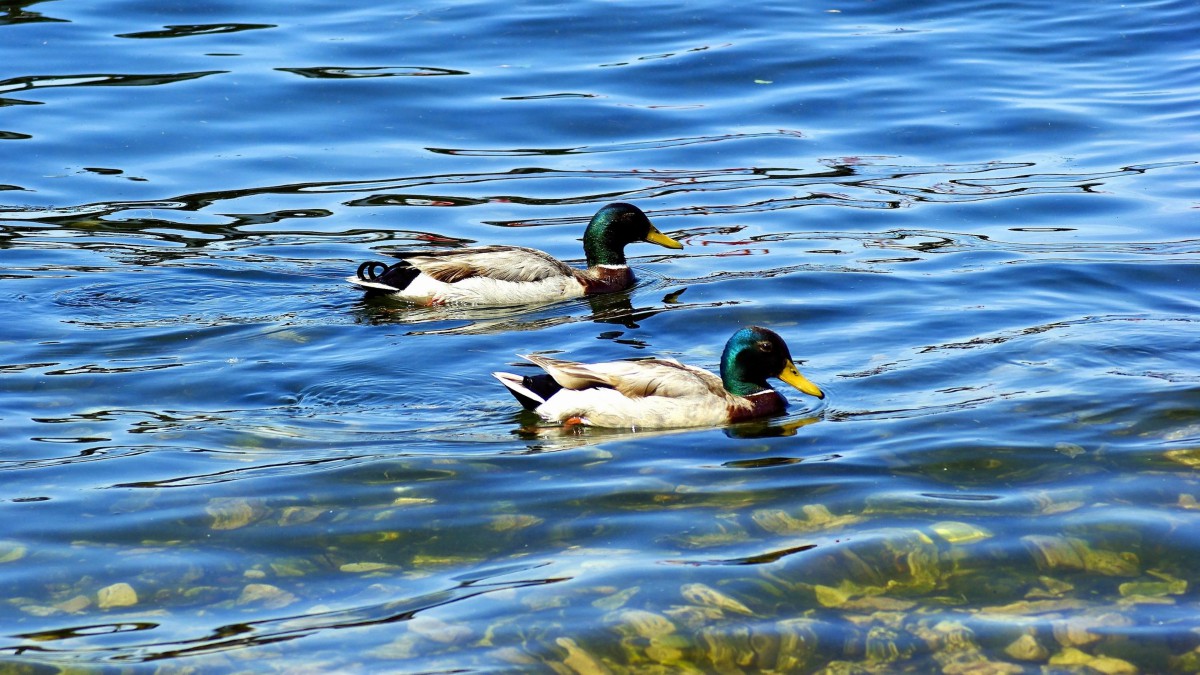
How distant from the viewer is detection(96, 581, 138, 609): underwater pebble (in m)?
6.85

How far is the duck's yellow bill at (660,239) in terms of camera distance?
1416 cm

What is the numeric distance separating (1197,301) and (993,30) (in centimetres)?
1157

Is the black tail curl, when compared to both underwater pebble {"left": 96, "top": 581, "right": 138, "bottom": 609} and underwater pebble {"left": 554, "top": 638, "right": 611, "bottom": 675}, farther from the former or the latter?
underwater pebble {"left": 554, "top": 638, "right": 611, "bottom": 675}

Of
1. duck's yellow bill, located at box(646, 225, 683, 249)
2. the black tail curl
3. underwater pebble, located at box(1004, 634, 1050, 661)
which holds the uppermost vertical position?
the black tail curl

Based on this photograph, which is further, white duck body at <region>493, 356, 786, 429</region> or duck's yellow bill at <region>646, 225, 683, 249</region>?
duck's yellow bill at <region>646, 225, 683, 249</region>

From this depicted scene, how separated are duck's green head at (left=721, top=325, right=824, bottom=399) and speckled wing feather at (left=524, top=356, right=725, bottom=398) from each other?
17 cm

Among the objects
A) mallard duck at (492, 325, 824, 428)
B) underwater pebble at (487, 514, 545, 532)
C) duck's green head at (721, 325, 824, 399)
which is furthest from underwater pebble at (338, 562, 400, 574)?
duck's green head at (721, 325, 824, 399)

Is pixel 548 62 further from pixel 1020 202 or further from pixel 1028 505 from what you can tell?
pixel 1028 505

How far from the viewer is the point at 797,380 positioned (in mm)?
9891

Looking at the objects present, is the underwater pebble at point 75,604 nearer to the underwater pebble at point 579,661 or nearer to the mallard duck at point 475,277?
the underwater pebble at point 579,661

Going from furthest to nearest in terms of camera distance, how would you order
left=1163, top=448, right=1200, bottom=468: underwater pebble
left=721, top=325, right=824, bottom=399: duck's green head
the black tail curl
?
1. the black tail curl
2. left=721, top=325, right=824, bottom=399: duck's green head
3. left=1163, top=448, right=1200, bottom=468: underwater pebble

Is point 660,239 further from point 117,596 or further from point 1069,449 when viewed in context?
point 117,596

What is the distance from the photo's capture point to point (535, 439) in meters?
9.24

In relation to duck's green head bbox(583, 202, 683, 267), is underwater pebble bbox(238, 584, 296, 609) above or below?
below
